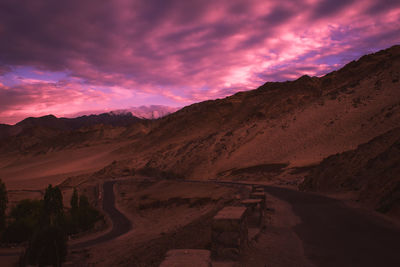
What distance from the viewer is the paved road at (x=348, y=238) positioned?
23.5 feet

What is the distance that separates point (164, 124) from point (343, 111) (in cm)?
8075

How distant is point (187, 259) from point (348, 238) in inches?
234

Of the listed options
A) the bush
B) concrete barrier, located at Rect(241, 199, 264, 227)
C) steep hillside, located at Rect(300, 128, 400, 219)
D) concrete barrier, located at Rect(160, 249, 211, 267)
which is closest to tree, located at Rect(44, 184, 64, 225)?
the bush

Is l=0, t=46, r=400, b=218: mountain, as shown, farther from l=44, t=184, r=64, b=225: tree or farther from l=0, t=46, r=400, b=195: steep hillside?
l=44, t=184, r=64, b=225: tree

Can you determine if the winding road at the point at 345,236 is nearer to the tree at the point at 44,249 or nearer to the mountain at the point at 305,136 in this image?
the mountain at the point at 305,136

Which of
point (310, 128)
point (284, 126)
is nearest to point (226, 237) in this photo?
point (310, 128)

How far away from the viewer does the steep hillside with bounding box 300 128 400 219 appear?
560 inches

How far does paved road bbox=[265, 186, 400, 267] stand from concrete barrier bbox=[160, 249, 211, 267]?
119 inches

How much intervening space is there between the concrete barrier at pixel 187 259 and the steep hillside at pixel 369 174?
998cm

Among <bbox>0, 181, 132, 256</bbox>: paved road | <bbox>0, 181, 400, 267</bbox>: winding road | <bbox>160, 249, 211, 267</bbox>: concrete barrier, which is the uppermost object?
<bbox>160, 249, 211, 267</bbox>: concrete barrier

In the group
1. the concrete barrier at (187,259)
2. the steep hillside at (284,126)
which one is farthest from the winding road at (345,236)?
the steep hillside at (284,126)

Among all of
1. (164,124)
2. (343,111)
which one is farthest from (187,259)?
(164,124)

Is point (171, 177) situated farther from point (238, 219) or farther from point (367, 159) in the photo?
point (238, 219)

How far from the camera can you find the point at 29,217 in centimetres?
3391
